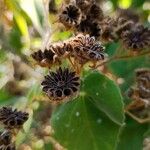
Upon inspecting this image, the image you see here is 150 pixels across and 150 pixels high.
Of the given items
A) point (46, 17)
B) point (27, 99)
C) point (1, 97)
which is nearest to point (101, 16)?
point (46, 17)

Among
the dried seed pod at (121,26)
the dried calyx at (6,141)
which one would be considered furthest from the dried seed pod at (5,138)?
the dried seed pod at (121,26)

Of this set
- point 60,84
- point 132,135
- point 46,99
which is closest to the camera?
point 60,84

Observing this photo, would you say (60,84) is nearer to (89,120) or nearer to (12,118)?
(12,118)

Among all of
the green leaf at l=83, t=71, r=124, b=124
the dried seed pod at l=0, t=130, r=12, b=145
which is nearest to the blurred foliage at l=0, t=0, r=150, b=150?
the green leaf at l=83, t=71, r=124, b=124

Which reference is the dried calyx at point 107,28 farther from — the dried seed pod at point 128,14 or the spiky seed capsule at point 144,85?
the dried seed pod at point 128,14

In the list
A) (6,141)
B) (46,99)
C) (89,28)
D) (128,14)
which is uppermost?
(128,14)

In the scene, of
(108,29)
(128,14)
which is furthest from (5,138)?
(128,14)

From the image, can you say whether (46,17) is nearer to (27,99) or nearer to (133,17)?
(27,99)
